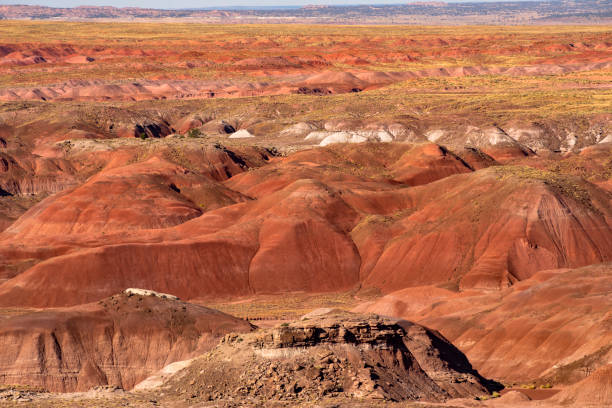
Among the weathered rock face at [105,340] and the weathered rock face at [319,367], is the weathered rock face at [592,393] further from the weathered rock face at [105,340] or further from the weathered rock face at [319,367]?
the weathered rock face at [105,340]

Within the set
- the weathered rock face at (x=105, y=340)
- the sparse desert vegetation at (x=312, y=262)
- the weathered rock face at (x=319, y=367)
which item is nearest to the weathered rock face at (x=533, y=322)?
the sparse desert vegetation at (x=312, y=262)

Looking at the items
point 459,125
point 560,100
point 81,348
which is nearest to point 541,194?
point 81,348

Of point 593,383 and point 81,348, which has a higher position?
point 593,383

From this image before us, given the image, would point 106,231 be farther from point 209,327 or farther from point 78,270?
point 209,327

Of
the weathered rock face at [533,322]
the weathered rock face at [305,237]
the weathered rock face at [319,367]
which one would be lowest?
the weathered rock face at [305,237]

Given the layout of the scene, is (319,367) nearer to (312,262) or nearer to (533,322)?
(533,322)

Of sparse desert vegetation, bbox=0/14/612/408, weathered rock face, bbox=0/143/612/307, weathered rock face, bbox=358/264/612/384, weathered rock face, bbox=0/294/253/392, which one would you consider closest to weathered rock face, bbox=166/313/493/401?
sparse desert vegetation, bbox=0/14/612/408
